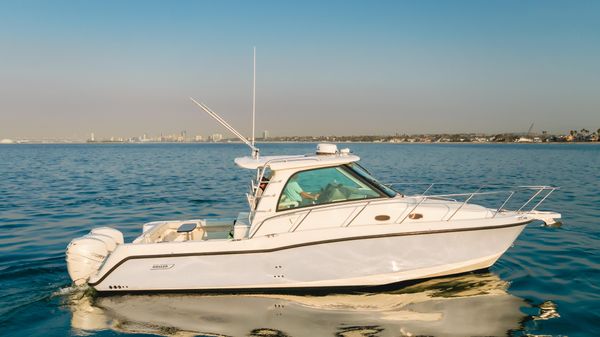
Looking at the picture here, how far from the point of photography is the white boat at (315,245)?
643cm

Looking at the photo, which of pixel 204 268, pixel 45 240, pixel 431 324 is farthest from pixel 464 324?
pixel 45 240

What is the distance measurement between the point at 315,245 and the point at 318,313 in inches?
36.3

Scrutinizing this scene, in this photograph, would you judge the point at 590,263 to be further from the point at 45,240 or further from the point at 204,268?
the point at 45,240

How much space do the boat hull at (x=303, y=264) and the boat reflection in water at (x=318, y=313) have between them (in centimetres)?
20

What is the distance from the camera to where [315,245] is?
637cm

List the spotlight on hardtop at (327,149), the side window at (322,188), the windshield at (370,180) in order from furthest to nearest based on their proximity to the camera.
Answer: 1. the spotlight on hardtop at (327,149)
2. the windshield at (370,180)
3. the side window at (322,188)

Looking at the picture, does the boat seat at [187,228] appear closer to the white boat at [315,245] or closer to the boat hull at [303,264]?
the white boat at [315,245]

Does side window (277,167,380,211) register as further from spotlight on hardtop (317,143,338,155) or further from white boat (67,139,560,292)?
spotlight on hardtop (317,143,338,155)

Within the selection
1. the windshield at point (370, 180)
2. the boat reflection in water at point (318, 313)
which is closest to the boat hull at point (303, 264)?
the boat reflection in water at point (318, 313)

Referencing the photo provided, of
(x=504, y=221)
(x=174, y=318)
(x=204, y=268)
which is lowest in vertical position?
(x=174, y=318)

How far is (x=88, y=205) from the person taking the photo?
626 inches

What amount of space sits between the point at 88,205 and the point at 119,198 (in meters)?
1.70

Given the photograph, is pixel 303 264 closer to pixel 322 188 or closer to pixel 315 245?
pixel 315 245

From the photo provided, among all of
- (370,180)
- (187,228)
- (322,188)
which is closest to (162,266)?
(187,228)
